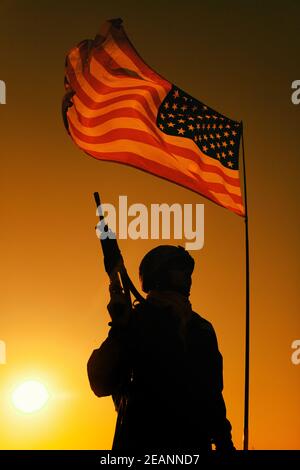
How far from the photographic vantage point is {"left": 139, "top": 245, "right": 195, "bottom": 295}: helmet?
14.6ft

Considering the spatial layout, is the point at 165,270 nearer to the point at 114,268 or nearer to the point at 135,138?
the point at 114,268

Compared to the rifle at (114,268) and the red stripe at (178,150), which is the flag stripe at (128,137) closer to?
the red stripe at (178,150)

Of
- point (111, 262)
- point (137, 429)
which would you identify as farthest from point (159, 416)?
point (111, 262)

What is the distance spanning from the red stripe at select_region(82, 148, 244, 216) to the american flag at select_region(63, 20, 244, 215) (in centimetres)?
→ 1

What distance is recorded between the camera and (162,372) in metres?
4.18

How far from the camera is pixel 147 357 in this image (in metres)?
4.19

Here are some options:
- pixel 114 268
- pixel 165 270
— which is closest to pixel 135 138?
pixel 114 268

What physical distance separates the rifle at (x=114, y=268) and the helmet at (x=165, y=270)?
14 cm

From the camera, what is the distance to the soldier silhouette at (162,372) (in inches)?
159

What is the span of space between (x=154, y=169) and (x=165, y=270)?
2.38m

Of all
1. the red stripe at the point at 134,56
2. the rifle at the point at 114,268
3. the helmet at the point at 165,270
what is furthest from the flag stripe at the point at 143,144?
the helmet at the point at 165,270

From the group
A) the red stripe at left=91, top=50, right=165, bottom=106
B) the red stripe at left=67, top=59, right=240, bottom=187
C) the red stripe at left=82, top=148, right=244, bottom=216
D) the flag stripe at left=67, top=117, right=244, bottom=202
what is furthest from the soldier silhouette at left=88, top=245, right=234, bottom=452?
the red stripe at left=91, top=50, right=165, bottom=106
